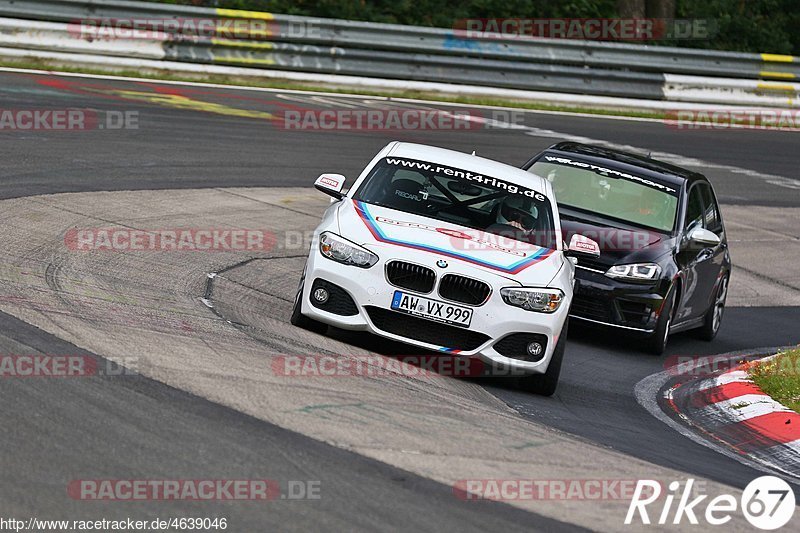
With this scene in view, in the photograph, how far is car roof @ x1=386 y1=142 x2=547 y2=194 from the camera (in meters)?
9.94

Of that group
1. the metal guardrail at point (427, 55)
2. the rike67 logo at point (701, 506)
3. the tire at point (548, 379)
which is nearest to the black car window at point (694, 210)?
the tire at point (548, 379)

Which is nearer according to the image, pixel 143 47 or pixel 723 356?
pixel 723 356

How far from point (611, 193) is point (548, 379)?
379 centimetres

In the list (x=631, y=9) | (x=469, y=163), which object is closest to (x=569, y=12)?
(x=631, y=9)

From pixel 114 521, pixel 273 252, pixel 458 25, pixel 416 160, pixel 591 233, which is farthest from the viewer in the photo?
pixel 458 25

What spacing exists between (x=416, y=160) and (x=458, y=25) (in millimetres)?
17960

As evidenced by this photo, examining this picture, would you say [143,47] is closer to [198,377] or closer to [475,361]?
[475,361]

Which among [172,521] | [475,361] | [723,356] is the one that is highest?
→ [172,521]

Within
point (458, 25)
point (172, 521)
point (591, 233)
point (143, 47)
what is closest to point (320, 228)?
point (591, 233)

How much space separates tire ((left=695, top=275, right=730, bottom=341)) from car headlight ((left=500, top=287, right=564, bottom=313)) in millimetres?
4329

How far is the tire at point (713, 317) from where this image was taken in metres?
12.7

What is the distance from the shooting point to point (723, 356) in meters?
12.0

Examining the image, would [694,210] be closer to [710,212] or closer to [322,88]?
[710,212]

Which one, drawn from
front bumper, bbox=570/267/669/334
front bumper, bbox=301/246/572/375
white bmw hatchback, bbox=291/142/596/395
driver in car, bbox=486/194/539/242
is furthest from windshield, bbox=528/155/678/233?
front bumper, bbox=301/246/572/375
